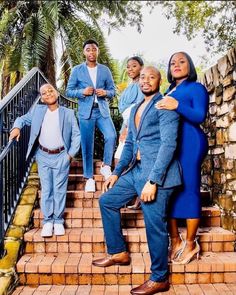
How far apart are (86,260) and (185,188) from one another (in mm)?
1065

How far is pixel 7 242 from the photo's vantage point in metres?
3.59

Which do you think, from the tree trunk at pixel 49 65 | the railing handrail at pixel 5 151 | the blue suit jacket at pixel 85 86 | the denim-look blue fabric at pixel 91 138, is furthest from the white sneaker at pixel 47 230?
the tree trunk at pixel 49 65

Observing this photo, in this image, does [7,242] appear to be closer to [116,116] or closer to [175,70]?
[175,70]

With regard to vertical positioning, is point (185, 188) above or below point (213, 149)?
below

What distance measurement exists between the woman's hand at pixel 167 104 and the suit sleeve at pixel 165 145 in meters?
0.03

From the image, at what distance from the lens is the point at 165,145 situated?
3016mm

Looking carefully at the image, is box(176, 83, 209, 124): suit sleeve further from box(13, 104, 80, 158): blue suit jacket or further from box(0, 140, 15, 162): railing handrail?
box(0, 140, 15, 162): railing handrail

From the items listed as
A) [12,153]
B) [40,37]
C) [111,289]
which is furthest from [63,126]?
[40,37]

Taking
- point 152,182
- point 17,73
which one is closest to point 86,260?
point 152,182

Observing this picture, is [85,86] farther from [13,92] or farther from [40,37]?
[40,37]

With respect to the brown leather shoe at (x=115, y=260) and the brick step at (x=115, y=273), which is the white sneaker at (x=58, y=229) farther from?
the brown leather shoe at (x=115, y=260)

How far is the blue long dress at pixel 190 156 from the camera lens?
130 inches

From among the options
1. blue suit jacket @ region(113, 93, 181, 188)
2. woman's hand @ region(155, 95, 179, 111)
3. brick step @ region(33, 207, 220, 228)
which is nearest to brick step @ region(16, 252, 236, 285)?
brick step @ region(33, 207, 220, 228)

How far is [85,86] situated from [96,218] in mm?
1579
